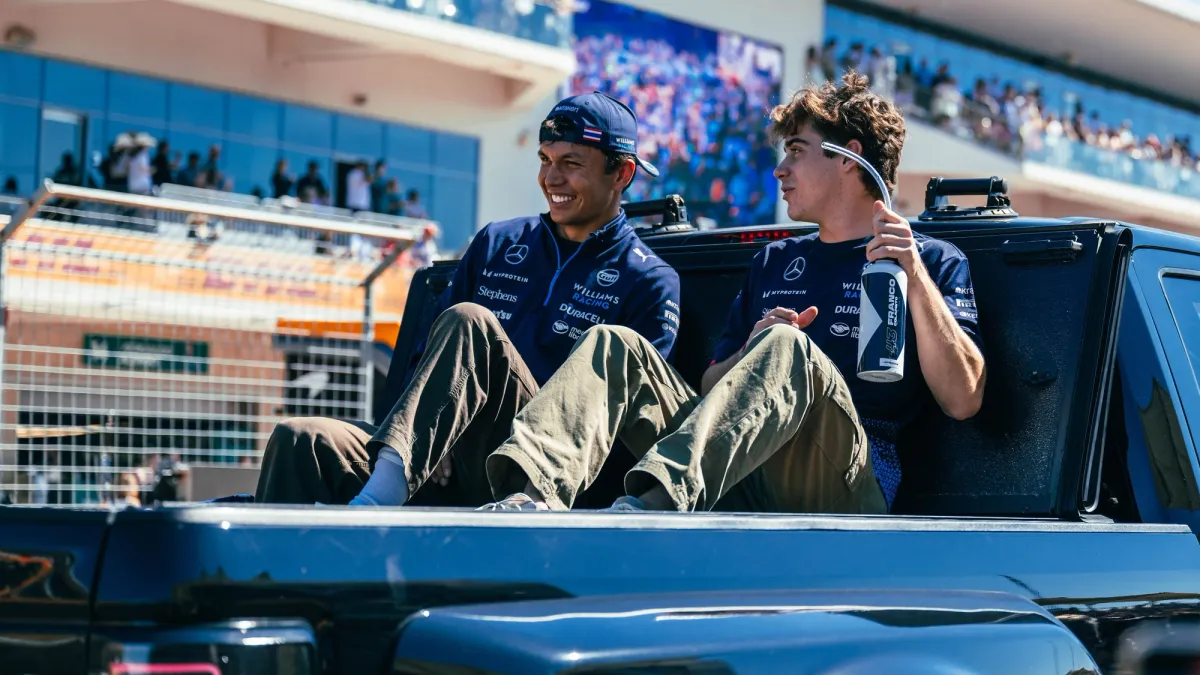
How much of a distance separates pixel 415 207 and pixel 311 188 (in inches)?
66.3

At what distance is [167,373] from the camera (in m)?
7.30

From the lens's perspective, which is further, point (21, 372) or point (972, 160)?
point (972, 160)

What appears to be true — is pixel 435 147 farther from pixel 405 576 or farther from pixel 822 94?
pixel 405 576

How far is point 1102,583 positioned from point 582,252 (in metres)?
1.77

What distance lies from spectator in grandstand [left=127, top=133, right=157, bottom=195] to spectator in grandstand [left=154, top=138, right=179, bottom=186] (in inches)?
3.4

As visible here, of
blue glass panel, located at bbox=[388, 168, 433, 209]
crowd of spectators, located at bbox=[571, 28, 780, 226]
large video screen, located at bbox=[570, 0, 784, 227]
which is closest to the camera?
blue glass panel, located at bbox=[388, 168, 433, 209]

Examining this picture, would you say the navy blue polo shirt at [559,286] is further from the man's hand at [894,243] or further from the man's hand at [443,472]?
the man's hand at [894,243]

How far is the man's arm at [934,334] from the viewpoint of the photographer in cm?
352

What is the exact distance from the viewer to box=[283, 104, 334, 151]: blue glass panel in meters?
21.9

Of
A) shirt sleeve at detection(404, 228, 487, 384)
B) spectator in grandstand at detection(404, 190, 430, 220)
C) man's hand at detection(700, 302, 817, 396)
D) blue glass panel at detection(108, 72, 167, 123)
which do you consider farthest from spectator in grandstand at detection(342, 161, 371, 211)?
man's hand at detection(700, 302, 817, 396)

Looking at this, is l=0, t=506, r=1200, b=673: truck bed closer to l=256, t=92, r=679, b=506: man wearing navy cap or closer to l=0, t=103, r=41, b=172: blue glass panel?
l=256, t=92, r=679, b=506: man wearing navy cap

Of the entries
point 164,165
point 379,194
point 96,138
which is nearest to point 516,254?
point 164,165

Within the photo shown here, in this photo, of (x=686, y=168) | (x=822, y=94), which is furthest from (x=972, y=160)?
(x=822, y=94)

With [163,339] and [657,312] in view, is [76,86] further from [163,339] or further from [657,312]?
[657,312]
